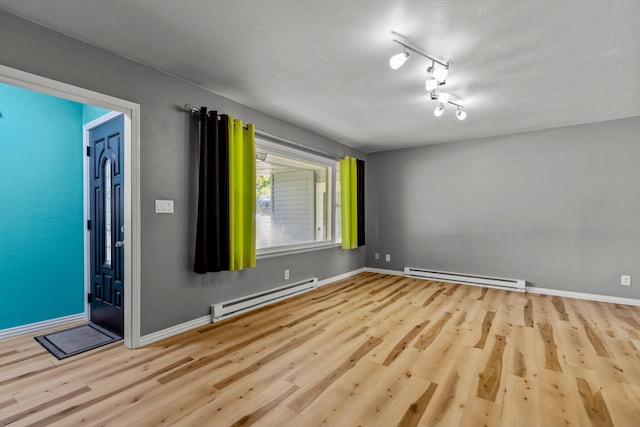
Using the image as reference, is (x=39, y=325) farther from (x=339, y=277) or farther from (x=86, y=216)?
(x=339, y=277)

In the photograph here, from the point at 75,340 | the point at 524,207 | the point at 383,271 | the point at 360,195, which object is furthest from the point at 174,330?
A: the point at 524,207

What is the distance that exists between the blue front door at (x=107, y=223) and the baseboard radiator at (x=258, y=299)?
902mm

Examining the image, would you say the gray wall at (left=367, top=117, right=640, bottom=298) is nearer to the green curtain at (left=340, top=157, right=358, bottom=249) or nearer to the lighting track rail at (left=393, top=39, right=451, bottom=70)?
the green curtain at (left=340, top=157, right=358, bottom=249)

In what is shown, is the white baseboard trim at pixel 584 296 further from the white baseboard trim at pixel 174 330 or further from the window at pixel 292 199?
the white baseboard trim at pixel 174 330

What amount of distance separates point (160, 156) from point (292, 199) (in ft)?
7.39

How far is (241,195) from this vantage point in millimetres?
3436

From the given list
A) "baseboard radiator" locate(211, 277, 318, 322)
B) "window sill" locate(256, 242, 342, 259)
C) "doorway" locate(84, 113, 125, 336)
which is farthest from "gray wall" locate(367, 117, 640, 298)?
"doorway" locate(84, 113, 125, 336)

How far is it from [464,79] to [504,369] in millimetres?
2593

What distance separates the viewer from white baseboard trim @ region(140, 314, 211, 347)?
2.70 m

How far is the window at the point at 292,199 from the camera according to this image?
13.4 feet

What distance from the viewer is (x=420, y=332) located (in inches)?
121

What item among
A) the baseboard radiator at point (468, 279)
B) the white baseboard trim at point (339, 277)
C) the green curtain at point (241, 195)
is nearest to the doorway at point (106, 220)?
the green curtain at point (241, 195)

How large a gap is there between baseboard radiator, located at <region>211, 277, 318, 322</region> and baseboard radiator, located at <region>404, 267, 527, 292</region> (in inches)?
80.1

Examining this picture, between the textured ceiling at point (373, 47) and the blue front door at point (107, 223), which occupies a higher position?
the textured ceiling at point (373, 47)
